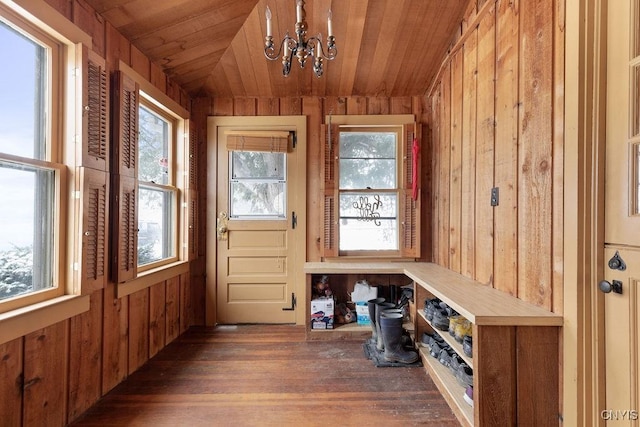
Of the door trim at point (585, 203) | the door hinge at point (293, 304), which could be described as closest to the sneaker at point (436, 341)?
the door trim at point (585, 203)

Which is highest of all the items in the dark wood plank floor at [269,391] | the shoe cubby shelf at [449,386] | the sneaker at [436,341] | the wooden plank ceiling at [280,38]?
the wooden plank ceiling at [280,38]

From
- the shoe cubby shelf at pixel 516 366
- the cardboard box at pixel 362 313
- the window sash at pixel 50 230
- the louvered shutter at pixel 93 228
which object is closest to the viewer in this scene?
the shoe cubby shelf at pixel 516 366

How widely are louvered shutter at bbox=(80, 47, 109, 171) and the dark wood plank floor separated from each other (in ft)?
4.78

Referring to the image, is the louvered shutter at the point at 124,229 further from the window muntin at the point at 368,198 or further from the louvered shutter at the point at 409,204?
the louvered shutter at the point at 409,204

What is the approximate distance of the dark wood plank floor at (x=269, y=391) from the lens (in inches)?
68.4

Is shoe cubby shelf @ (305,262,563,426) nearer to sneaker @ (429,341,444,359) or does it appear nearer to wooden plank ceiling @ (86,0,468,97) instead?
sneaker @ (429,341,444,359)

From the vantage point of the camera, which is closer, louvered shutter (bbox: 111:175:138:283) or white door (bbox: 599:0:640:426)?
white door (bbox: 599:0:640:426)

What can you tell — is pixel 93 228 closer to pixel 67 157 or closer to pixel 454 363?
pixel 67 157

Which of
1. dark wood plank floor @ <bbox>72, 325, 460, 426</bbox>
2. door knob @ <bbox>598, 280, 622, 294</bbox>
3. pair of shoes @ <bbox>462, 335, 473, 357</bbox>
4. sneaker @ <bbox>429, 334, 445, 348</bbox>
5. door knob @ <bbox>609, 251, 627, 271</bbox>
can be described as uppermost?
door knob @ <bbox>609, 251, 627, 271</bbox>

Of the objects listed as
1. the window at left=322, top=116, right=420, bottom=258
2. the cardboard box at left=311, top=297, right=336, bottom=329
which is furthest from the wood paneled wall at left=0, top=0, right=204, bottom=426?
the window at left=322, top=116, right=420, bottom=258

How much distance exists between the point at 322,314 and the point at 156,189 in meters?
1.83

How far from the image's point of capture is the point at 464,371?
6.06 feet

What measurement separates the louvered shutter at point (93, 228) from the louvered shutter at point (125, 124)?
0.19 meters

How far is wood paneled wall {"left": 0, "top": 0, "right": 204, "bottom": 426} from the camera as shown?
1.42 m
